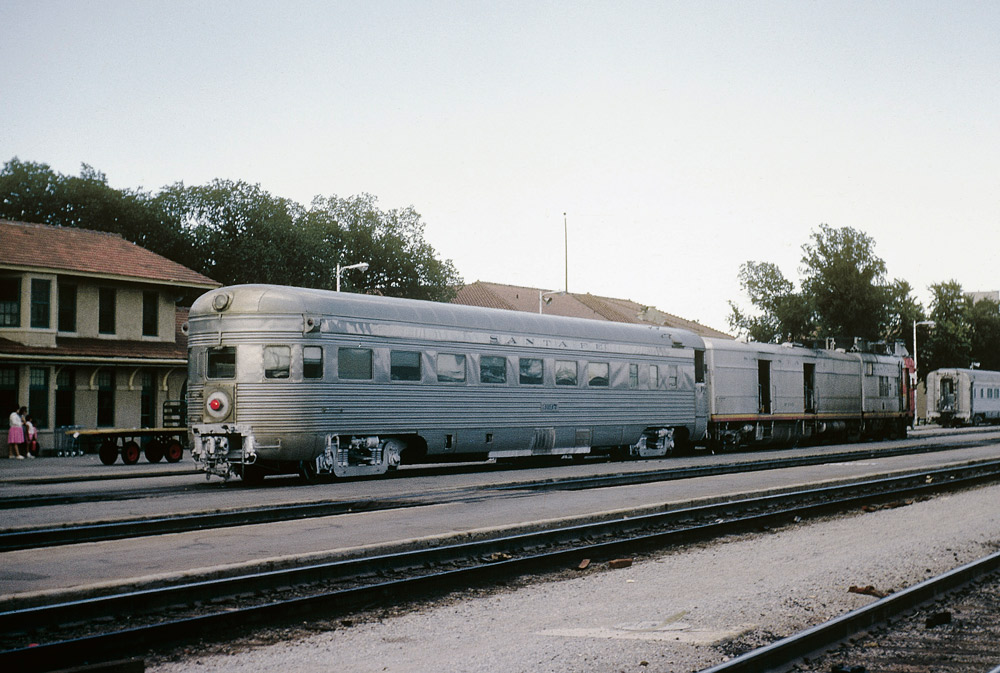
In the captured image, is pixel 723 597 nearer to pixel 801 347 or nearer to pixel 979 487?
pixel 979 487

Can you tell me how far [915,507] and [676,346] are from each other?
12.9m

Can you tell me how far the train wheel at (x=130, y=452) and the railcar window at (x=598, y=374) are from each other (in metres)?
12.4

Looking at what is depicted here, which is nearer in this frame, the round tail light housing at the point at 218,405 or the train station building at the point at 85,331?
the round tail light housing at the point at 218,405

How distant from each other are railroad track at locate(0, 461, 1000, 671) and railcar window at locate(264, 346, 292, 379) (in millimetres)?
7894

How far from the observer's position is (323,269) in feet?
195

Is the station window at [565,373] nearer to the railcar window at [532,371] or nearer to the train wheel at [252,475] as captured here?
the railcar window at [532,371]

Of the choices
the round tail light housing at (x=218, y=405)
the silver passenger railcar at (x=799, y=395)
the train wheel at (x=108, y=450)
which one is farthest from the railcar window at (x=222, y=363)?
the silver passenger railcar at (x=799, y=395)

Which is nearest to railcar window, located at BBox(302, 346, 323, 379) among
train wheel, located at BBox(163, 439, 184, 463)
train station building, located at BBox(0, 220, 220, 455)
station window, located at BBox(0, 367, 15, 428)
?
train wheel, located at BBox(163, 439, 184, 463)

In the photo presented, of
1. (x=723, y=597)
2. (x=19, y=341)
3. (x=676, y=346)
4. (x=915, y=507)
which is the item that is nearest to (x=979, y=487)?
(x=915, y=507)

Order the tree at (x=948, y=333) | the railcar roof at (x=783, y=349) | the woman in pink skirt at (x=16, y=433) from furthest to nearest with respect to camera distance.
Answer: the tree at (x=948, y=333) → the railcar roof at (x=783, y=349) → the woman in pink skirt at (x=16, y=433)

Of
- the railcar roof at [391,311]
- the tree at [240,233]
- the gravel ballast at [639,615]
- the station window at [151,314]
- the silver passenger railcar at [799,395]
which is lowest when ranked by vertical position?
the gravel ballast at [639,615]

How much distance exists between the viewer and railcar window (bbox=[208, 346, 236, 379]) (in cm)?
1836

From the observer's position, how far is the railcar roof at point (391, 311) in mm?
18375

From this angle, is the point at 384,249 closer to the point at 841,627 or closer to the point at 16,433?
the point at 16,433
